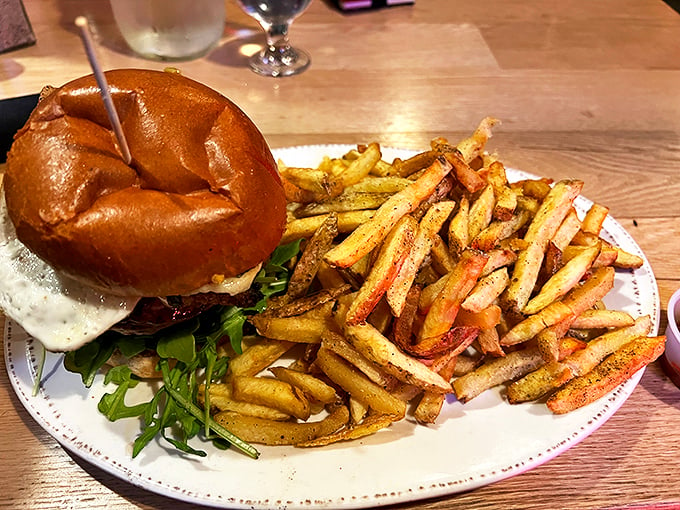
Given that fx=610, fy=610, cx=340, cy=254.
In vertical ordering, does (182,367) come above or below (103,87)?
Result: below

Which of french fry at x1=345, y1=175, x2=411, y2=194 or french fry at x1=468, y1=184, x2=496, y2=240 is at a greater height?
french fry at x1=345, y1=175, x2=411, y2=194

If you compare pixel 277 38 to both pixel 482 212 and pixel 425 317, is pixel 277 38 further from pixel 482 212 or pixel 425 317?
pixel 425 317

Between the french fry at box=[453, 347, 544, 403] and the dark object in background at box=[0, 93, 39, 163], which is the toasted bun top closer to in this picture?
the french fry at box=[453, 347, 544, 403]

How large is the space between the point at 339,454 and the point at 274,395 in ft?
0.81

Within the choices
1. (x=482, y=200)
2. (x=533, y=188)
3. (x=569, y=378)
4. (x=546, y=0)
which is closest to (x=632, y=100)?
(x=546, y=0)

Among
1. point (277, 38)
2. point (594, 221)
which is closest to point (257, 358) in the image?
point (594, 221)

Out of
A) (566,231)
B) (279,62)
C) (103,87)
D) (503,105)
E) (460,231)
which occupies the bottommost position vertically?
(503,105)

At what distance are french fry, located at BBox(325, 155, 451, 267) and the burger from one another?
22 cm

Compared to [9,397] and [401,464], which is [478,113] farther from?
[9,397]

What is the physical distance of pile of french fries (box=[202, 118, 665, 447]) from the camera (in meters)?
1.73

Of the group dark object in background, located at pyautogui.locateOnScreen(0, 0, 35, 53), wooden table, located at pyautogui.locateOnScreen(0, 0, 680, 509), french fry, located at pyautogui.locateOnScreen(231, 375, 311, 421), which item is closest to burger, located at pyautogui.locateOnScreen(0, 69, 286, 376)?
french fry, located at pyautogui.locateOnScreen(231, 375, 311, 421)

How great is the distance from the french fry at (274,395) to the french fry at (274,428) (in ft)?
0.14

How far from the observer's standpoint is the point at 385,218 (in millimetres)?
1854

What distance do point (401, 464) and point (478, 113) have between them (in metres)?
2.39
